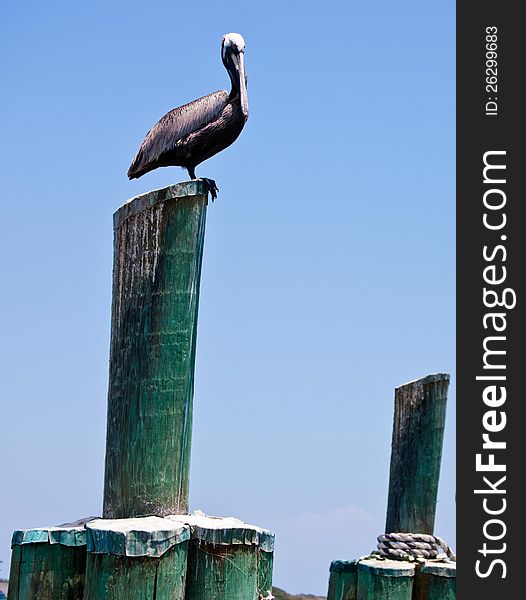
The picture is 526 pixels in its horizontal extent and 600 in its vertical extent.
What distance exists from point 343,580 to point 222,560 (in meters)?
3.59

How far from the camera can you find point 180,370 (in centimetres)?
427

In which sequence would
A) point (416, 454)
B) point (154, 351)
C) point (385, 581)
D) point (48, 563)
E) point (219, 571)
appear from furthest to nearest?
1. point (416, 454)
2. point (385, 581)
3. point (154, 351)
4. point (48, 563)
5. point (219, 571)

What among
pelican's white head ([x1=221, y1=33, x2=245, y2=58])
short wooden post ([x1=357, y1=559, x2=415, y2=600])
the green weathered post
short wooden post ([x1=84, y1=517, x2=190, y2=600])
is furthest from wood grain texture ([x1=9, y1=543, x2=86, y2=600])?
the green weathered post

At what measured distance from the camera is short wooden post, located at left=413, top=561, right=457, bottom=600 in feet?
23.2

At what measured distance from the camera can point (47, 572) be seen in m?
4.08

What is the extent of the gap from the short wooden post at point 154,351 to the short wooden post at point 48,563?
0.24m

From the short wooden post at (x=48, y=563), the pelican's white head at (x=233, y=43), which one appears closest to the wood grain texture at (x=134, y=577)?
the short wooden post at (x=48, y=563)

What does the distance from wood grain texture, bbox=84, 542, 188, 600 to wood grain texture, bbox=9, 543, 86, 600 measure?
0.22 m

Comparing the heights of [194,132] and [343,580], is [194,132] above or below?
above

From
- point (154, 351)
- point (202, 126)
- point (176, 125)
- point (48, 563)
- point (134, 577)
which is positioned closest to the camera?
point (134, 577)

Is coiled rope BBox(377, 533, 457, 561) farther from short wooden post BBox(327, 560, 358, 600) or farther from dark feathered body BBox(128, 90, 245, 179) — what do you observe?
dark feathered body BBox(128, 90, 245, 179)

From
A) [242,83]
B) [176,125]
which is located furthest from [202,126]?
[242,83]

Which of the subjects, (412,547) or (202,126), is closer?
(202,126)

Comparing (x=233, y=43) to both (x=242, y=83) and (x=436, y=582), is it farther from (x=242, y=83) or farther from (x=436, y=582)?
(x=436, y=582)
